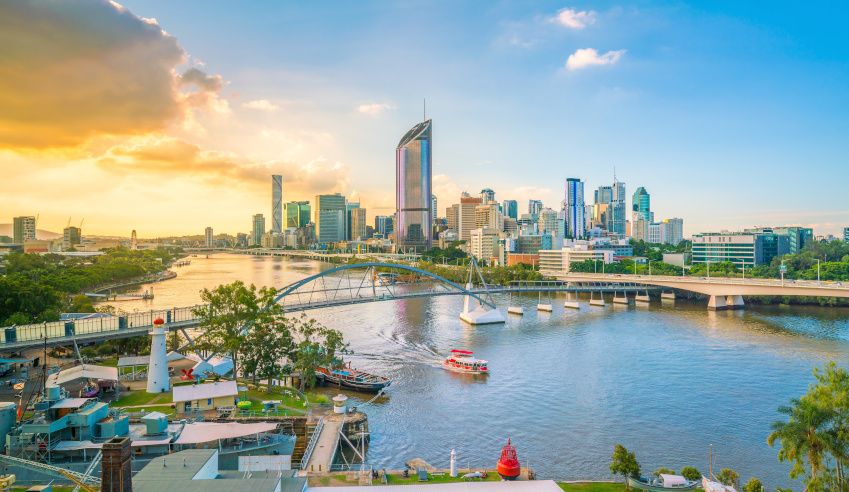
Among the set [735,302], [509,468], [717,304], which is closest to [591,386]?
[509,468]

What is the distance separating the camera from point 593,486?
1950 centimetres

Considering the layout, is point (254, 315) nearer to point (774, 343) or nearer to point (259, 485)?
point (259, 485)

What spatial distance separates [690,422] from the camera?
29703 millimetres

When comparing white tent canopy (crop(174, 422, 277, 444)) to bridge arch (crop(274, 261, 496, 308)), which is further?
bridge arch (crop(274, 261, 496, 308))

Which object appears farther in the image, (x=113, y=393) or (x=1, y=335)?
Answer: (x=1, y=335)

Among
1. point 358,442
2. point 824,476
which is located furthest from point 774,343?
point 358,442

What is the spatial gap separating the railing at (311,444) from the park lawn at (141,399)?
23.9 feet

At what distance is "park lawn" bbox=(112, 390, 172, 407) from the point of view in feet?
86.7

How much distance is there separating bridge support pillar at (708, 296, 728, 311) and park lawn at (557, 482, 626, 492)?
64990 millimetres

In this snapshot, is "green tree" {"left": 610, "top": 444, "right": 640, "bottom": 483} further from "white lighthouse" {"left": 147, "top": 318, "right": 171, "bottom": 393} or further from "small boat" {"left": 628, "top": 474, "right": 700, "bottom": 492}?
"white lighthouse" {"left": 147, "top": 318, "right": 171, "bottom": 393}

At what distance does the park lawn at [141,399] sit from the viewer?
26420 millimetres

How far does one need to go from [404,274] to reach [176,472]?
371 feet

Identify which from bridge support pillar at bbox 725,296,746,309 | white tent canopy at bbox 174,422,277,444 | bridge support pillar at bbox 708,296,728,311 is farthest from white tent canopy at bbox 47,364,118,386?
bridge support pillar at bbox 725,296,746,309

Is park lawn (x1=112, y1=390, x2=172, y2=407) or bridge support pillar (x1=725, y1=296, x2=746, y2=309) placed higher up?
park lawn (x1=112, y1=390, x2=172, y2=407)
